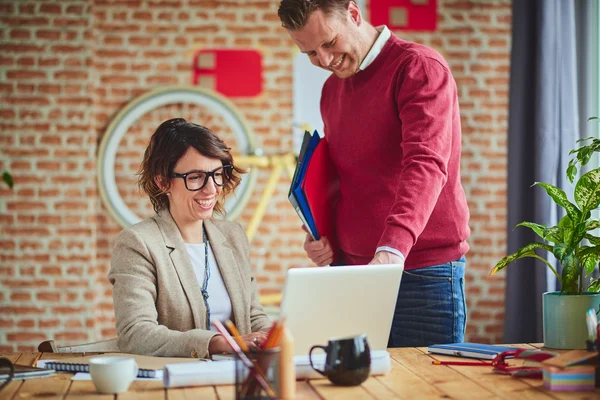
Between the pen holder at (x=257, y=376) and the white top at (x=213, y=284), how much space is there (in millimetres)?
792

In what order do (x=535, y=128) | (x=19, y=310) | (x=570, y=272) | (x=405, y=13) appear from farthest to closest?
(x=405, y=13)
(x=19, y=310)
(x=535, y=128)
(x=570, y=272)

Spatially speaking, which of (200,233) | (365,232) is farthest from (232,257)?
(365,232)

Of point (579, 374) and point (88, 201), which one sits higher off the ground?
point (88, 201)

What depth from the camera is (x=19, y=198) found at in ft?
14.6

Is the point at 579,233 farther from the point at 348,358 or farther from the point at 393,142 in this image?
the point at 348,358

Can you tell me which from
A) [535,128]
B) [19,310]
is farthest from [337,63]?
[19,310]

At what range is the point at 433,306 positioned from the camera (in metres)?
2.20

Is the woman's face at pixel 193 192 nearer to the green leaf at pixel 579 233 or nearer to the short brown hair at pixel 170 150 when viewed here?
the short brown hair at pixel 170 150

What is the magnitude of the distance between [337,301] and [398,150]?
2.35ft

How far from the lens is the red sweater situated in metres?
2.03

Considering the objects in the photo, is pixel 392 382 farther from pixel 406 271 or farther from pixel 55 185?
pixel 55 185

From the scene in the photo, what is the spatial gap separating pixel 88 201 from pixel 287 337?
3268 mm

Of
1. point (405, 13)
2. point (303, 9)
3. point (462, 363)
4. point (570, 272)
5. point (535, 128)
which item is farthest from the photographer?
point (405, 13)

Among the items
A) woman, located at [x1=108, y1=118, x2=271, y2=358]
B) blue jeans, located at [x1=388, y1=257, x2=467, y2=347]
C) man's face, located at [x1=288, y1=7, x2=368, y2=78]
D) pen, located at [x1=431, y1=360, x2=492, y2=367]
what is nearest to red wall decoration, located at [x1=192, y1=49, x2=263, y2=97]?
woman, located at [x1=108, y1=118, x2=271, y2=358]
